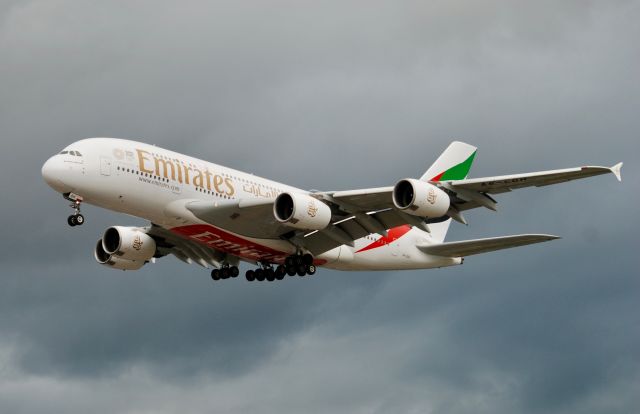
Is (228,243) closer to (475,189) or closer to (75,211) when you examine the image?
(75,211)

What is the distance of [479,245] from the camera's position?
57.8 meters

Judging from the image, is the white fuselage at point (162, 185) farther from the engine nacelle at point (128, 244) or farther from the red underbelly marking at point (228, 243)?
the engine nacelle at point (128, 244)

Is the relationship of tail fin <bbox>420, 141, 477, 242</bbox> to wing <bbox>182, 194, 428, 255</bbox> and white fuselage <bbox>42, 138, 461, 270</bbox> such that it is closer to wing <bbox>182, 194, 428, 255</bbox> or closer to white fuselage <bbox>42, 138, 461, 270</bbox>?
white fuselage <bbox>42, 138, 461, 270</bbox>

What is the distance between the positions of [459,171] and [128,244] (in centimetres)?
1785

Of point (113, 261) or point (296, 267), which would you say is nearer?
point (296, 267)

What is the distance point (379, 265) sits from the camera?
60531 millimetres

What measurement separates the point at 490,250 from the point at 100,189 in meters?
18.1

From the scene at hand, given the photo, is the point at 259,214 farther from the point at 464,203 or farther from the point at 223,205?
the point at 464,203

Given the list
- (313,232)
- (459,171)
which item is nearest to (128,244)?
(313,232)

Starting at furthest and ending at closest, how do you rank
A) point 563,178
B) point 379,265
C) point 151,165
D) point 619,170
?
point 379,265 < point 151,165 < point 563,178 < point 619,170

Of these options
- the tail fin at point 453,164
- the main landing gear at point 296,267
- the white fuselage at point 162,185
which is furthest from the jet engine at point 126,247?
the tail fin at point 453,164

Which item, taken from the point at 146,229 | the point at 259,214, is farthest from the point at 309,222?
the point at 146,229

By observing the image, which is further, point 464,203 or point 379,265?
point 379,265

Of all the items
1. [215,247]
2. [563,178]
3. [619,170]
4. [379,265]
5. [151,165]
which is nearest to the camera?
[619,170]
